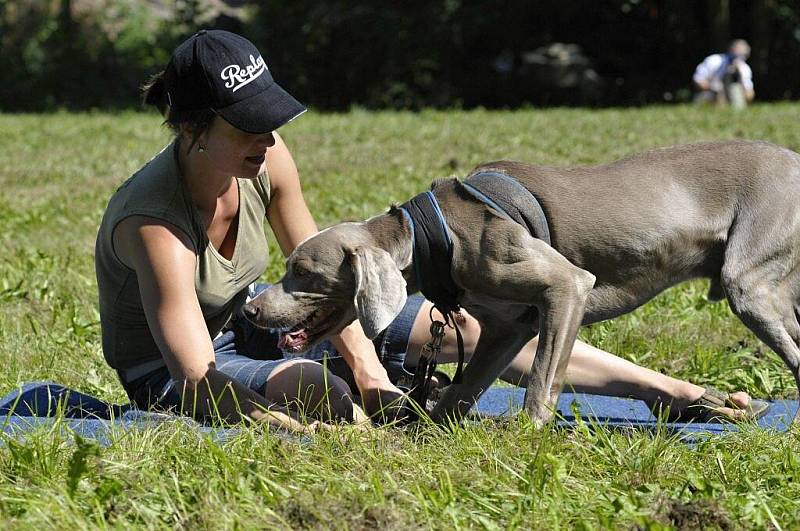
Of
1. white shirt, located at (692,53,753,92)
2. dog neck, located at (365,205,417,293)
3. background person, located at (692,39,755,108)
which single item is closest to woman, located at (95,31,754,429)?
dog neck, located at (365,205,417,293)

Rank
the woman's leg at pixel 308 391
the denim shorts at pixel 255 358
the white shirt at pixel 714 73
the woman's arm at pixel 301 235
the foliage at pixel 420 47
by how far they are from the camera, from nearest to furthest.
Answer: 1. the woman's leg at pixel 308 391
2. the denim shorts at pixel 255 358
3. the woman's arm at pixel 301 235
4. the white shirt at pixel 714 73
5. the foliage at pixel 420 47

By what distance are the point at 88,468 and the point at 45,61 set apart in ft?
74.4

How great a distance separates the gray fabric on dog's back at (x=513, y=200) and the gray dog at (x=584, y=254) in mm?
41

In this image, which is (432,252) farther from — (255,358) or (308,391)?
(255,358)

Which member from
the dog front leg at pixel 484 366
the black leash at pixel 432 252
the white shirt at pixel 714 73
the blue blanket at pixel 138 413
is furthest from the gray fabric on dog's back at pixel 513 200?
Answer: the white shirt at pixel 714 73

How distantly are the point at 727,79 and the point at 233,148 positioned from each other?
18683mm

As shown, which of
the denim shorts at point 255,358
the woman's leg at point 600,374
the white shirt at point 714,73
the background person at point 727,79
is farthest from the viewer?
the white shirt at point 714,73

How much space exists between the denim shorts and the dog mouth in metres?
0.09

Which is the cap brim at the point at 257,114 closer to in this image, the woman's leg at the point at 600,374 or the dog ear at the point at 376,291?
the dog ear at the point at 376,291

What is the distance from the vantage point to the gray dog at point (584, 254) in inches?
148

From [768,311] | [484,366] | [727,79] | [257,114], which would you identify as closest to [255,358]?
[484,366]

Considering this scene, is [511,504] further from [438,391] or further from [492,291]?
[438,391]

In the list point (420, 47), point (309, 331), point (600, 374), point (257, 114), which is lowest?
point (420, 47)

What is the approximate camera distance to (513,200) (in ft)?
12.6
